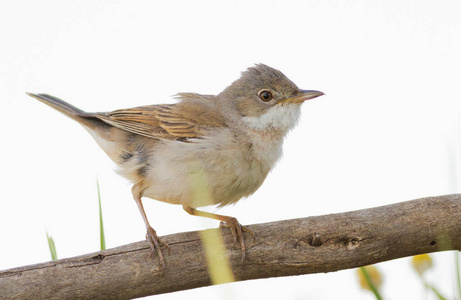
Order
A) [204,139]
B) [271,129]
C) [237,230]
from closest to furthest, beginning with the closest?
[237,230], [204,139], [271,129]

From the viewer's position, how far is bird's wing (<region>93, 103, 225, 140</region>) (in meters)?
4.89

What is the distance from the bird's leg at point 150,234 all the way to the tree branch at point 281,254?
0.18ft

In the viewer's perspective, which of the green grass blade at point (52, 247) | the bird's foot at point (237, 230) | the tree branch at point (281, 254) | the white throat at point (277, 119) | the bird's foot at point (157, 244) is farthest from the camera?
the white throat at point (277, 119)

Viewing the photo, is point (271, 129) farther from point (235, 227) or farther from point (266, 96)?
point (235, 227)

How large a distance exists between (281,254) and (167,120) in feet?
6.03

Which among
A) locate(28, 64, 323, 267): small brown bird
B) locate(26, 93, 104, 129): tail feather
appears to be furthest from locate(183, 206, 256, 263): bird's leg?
locate(26, 93, 104, 129): tail feather

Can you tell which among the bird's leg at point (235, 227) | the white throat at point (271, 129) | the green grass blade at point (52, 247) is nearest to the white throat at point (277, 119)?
the white throat at point (271, 129)

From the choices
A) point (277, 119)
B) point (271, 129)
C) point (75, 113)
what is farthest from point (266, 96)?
point (75, 113)

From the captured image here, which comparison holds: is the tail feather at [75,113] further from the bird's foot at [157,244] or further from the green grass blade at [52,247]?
the green grass blade at [52,247]

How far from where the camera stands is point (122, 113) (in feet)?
17.5

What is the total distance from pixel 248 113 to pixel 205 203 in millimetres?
1351

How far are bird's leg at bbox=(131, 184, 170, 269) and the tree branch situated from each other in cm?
6

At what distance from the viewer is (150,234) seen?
4223 mm

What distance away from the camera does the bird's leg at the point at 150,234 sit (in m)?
3.96
